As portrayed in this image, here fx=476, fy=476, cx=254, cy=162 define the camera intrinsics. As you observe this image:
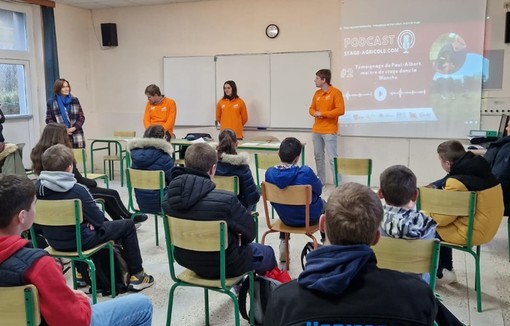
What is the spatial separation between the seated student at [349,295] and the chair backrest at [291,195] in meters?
1.93

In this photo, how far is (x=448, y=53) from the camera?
611 cm

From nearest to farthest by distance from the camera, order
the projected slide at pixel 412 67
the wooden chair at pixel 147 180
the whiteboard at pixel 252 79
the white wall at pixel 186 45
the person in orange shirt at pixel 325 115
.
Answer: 1. the wooden chair at pixel 147 180
2. the projected slide at pixel 412 67
3. the person in orange shirt at pixel 325 115
4. the white wall at pixel 186 45
5. the whiteboard at pixel 252 79

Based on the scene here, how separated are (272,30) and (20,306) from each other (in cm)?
606

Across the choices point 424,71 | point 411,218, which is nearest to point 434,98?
point 424,71

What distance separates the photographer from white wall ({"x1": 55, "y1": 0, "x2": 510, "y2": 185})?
6.56 metres

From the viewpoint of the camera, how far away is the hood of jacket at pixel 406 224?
2172mm

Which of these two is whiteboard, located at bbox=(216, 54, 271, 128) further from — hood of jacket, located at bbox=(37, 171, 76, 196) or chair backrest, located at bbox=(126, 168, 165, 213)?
hood of jacket, located at bbox=(37, 171, 76, 196)

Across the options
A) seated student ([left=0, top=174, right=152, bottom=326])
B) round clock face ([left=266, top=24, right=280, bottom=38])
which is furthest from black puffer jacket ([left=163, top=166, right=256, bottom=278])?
round clock face ([left=266, top=24, right=280, bottom=38])

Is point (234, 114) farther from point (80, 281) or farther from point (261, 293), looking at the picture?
point (261, 293)

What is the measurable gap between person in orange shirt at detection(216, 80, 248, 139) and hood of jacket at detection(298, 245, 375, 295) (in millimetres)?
5787

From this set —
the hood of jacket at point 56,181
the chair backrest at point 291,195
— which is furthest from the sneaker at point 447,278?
the hood of jacket at point 56,181

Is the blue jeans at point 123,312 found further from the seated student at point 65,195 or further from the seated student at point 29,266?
the seated student at point 65,195

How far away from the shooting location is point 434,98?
6.26 metres

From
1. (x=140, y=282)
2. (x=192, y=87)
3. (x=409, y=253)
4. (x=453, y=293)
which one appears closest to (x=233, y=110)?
(x=192, y=87)
